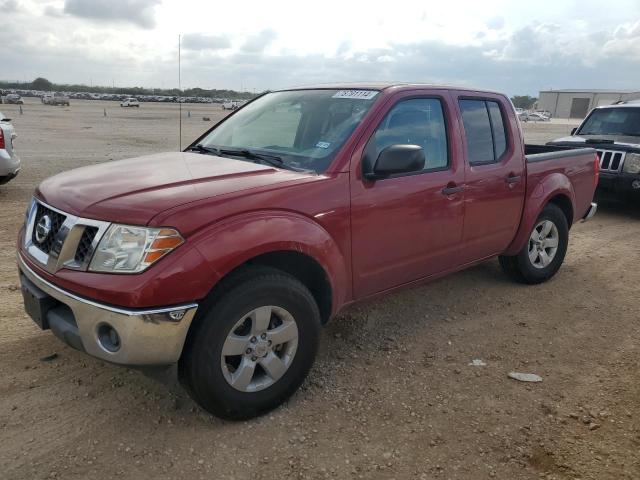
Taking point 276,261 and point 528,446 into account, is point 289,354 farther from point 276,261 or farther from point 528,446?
point 528,446

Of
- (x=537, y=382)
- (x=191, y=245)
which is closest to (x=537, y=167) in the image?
(x=537, y=382)

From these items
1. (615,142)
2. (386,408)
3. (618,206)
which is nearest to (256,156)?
(386,408)

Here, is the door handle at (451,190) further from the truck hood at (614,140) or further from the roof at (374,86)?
the truck hood at (614,140)

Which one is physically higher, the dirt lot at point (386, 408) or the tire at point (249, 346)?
the tire at point (249, 346)

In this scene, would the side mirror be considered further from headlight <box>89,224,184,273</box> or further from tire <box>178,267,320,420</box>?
headlight <box>89,224,184,273</box>

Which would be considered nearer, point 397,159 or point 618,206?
point 397,159

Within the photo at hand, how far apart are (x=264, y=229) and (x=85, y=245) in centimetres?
87

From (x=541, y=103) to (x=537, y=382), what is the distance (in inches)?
4936

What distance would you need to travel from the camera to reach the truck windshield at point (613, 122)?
29.1 feet

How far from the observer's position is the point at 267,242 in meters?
2.75

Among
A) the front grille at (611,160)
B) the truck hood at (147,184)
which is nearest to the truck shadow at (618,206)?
the front grille at (611,160)

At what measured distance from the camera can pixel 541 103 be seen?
11575 cm

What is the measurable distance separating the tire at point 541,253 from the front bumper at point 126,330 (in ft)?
11.5

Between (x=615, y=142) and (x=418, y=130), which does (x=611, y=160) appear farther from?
(x=418, y=130)
